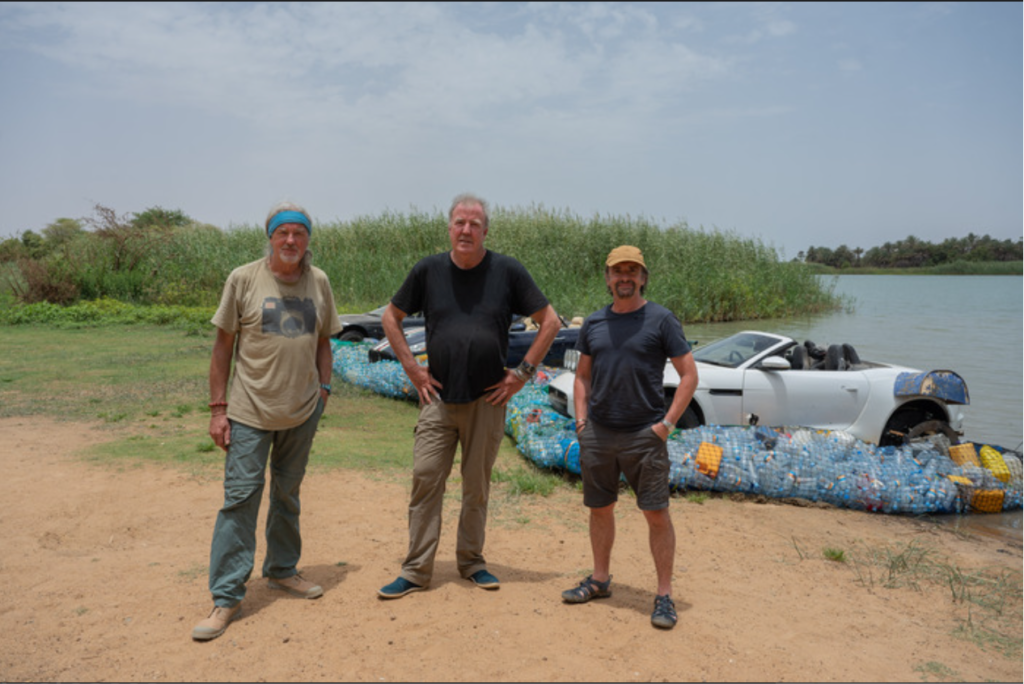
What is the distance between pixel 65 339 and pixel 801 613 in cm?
1900

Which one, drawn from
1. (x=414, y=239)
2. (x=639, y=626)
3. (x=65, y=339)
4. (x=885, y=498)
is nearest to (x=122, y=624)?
(x=639, y=626)

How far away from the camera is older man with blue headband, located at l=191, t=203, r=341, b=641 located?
13.7 feet

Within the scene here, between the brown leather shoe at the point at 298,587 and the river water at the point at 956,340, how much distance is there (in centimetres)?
609

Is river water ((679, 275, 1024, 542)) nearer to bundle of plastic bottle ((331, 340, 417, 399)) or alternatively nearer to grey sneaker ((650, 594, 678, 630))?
grey sneaker ((650, 594, 678, 630))

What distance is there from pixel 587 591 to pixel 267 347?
7.37 feet

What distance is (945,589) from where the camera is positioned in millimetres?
5305

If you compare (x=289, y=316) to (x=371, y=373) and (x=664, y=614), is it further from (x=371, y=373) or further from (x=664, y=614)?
(x=371, y=373)

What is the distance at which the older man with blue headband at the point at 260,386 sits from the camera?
13.7ft

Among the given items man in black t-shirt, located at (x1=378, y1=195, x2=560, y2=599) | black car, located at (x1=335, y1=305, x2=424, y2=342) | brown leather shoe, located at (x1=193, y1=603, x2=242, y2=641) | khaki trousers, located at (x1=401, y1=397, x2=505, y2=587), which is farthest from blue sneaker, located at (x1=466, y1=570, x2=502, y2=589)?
black car, located at (x1=335, y1=305, x2=424, y2=342)

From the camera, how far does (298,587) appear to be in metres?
4.57

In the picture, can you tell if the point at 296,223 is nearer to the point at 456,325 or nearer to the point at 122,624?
the point at 456,325

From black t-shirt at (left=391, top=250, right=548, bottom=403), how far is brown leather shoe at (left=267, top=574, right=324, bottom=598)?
1.32 meters

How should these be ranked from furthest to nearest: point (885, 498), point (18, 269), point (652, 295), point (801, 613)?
point (18, 269) < point (652, 295) < point (885, 498) < point (801, 613)

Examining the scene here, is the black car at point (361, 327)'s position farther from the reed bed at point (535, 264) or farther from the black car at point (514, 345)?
the reed bed at point (535, 264)
